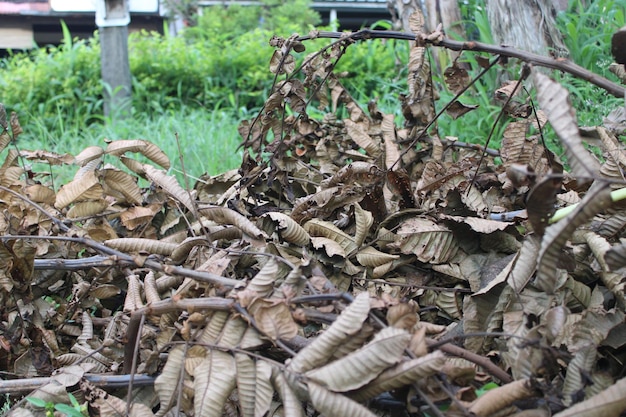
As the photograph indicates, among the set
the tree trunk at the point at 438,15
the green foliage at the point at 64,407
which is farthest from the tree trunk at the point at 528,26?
the green foliage at the point at 64,407

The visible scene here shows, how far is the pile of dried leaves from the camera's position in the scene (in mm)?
950

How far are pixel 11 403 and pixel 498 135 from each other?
2765 millimetres

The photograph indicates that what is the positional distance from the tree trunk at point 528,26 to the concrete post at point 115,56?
3.41m

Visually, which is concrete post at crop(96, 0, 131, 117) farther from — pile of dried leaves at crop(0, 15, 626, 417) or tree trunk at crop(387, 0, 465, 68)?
pile of dried leaves at crop(0, 15, 626, 417)

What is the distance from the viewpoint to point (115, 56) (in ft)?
19.1

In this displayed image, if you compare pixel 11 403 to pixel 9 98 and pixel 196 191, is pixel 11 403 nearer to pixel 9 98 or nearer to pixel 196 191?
pixel 196 191

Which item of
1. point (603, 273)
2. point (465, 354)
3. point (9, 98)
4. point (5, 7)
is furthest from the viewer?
point (5, 7)

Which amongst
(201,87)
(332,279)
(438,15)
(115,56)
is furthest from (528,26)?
(201,87)

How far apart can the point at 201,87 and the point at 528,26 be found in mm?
3903

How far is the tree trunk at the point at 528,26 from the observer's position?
3.58 meters

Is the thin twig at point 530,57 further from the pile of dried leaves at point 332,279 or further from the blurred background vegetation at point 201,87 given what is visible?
the blurred background vegetation at point 201,87

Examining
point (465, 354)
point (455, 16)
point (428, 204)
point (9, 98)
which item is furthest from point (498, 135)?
point (9, 98)

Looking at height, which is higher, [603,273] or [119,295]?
[603,273]

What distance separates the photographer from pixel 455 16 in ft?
13.3
